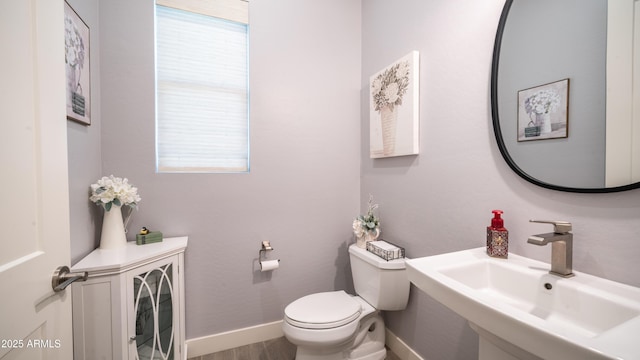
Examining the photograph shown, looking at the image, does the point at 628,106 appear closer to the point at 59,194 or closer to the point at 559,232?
the point at 559,232

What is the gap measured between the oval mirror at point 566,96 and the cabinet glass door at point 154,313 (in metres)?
1.78

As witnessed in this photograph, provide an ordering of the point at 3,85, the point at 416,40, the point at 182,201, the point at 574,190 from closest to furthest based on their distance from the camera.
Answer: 1. the point at 3,85
2. the point at 574,190
3. the point at 416,40
4. the point at 182,201

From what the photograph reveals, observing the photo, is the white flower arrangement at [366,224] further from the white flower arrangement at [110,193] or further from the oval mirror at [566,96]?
the white flower arrangement at [110,193]

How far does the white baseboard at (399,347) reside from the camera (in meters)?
1.49

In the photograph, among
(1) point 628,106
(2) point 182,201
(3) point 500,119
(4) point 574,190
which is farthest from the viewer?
(2) point 182,201

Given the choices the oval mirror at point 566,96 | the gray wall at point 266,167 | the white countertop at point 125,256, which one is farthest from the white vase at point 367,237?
the white countertop at point 125,256

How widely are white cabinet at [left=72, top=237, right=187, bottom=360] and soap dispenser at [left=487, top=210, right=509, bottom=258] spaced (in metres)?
1.57

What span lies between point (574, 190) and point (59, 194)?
167 cm

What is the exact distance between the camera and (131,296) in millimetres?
1109

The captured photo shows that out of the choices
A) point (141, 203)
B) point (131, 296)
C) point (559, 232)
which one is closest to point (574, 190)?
point (559, 232)

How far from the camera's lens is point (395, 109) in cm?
157

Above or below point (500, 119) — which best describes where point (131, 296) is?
below

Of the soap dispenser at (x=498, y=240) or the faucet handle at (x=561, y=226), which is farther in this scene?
the soap dispenser at (x=498, y=240)

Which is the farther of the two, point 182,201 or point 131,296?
point 182,201
